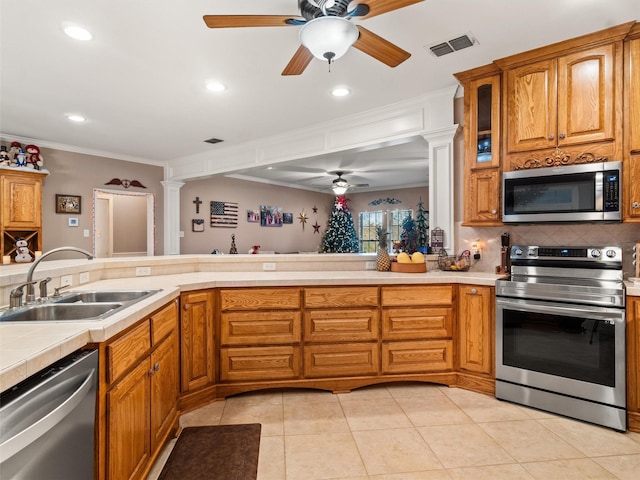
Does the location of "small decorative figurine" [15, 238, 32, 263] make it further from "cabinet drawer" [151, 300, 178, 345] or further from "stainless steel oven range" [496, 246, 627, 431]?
"stainless steel oven range" [496, 246, 627, 431]

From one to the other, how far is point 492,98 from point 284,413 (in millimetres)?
2924

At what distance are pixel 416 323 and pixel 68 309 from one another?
2.32 m

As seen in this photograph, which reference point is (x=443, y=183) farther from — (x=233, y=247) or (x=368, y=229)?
(x=368, y=229)

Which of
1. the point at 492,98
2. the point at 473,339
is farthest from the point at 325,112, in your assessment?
the point at 473,339

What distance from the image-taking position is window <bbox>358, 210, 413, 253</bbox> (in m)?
9.58

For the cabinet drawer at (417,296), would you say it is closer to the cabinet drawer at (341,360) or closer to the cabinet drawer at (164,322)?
the cabinet drawer at (341,360)

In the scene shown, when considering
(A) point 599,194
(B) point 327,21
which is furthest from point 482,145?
(B) point 327,21

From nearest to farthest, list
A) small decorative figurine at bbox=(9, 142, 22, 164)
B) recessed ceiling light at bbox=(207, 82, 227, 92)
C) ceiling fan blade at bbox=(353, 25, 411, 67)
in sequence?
ceiling fan blade at bbox=(353, 25, 411, 67)
recessed ceiling light at bbox=(207, 82, 227, 92)
small decorative figurine at bbox=(9, 142, 22, 164)

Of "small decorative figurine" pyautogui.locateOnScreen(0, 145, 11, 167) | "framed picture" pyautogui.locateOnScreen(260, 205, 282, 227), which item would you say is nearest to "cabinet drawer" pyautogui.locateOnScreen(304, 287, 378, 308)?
"small decorative figurine" pyautogui.locateOnScreen(0, 145, 11, 167)

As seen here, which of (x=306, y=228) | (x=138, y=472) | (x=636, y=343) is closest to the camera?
(x=138, y=472)

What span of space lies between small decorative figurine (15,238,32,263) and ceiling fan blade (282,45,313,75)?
4497 mm

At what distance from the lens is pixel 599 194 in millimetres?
2467

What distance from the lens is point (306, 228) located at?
9.57m

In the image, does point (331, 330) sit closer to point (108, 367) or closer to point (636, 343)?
point (108, 367)
